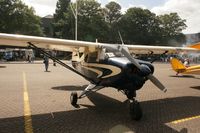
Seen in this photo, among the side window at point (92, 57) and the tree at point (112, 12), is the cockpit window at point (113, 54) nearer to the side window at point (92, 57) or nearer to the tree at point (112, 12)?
the side window at point (92, 57)

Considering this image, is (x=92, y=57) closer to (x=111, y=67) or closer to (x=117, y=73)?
(x=111, y=67)

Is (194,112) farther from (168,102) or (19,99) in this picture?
(19,99)

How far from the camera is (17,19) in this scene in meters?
74.2

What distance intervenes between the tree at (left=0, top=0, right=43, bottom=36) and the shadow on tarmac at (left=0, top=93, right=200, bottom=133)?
66.2 m

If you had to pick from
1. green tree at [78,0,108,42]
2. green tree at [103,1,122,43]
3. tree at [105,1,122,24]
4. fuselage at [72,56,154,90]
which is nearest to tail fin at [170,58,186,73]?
fuselage at [72,56,154,90]

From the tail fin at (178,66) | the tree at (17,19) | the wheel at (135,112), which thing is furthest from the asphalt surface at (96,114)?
the tree at (17,19)

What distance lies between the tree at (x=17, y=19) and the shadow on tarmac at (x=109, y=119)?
217 ft

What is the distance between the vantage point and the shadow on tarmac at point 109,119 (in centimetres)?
779

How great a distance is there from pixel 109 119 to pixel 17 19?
2784 inches

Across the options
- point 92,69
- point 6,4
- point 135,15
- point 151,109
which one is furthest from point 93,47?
point 135,15

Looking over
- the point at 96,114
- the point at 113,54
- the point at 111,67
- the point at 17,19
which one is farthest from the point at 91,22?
the point at 96,114

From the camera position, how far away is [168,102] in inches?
467

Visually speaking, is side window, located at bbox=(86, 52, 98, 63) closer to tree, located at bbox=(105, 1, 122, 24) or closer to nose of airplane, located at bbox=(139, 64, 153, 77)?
nose of airplane, located at bbox=(139, 64, 153, 77)

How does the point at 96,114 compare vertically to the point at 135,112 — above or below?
below
